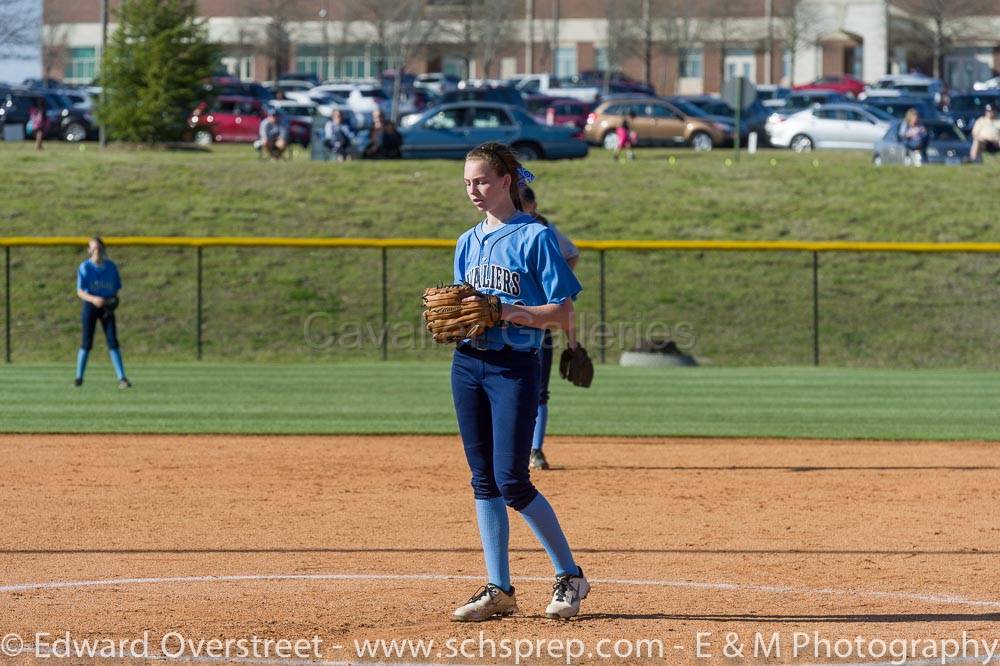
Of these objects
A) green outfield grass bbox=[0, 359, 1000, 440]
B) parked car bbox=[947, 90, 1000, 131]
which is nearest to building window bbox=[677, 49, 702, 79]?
parked car bbox=[947, 90, 1000, 131]

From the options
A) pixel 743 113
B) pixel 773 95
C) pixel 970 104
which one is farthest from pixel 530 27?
pixel 970 104

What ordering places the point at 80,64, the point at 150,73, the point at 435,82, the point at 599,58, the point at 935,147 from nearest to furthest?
the point at 150,73 → the point at 935,147 → the point at 435,82 → the point at 599,58 → the point at 80,64

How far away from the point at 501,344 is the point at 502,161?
767 mm

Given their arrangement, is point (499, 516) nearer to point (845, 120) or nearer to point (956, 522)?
point (956, 522)

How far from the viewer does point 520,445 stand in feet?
20.3

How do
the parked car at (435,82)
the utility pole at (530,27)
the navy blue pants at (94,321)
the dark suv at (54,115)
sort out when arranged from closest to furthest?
the navy blue pants at (94,321), the dark suv at (54,115), the parked car at (435,82), the utility pole at (530,27)

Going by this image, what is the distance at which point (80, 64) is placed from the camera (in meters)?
84.7

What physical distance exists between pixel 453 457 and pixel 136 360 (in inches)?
448

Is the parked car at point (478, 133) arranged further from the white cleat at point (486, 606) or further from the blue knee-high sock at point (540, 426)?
the white cleat at point (486, 606)

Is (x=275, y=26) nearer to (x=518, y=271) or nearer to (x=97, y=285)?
(x=97, y=285)

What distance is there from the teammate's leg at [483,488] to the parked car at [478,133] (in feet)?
91.4

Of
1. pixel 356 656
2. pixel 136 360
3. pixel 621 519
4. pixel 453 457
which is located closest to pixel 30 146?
pixel 136 360

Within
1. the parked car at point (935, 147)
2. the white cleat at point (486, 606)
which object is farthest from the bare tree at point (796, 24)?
the white cleat at point (486, 606)

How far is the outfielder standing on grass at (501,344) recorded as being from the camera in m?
6.14
